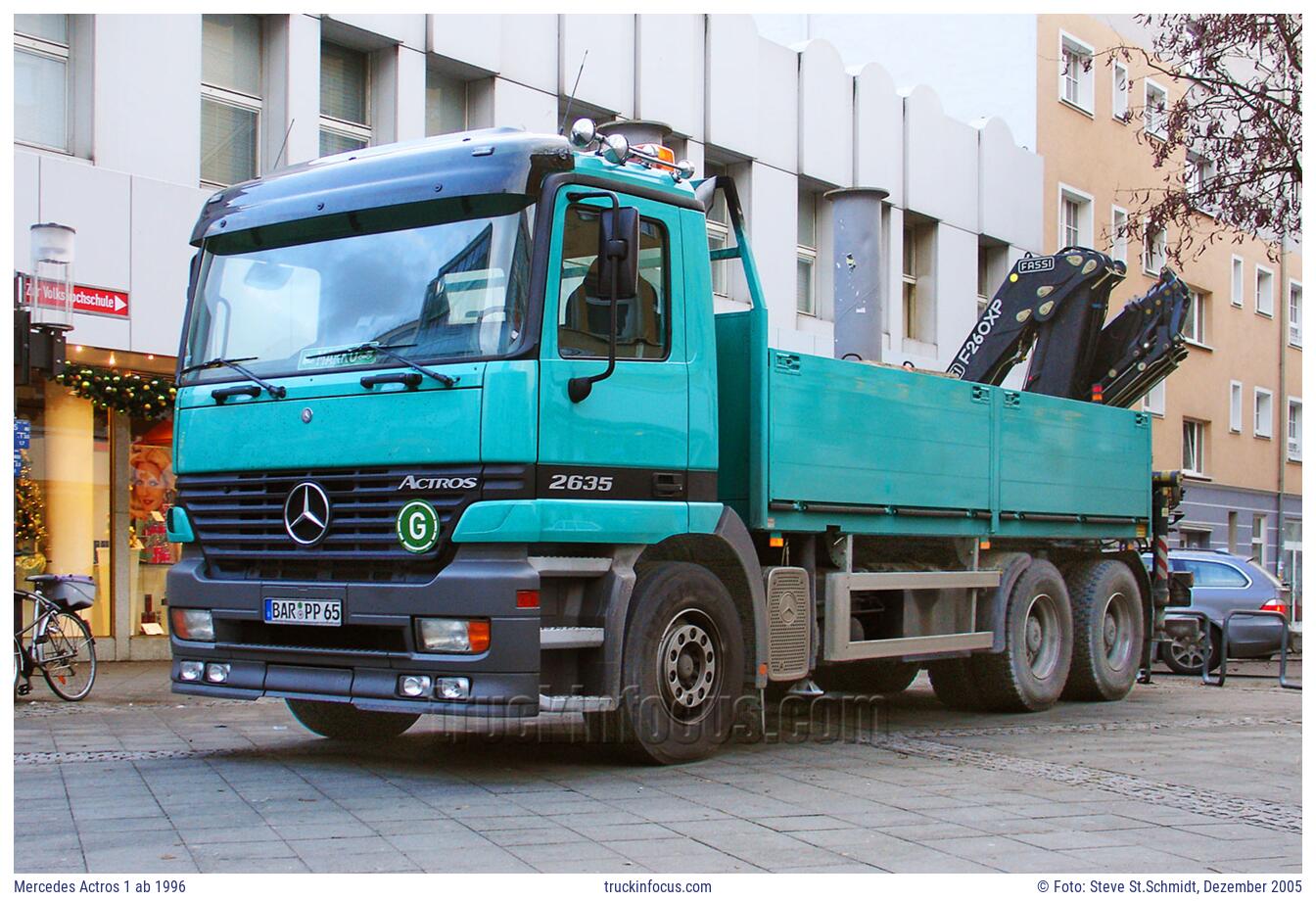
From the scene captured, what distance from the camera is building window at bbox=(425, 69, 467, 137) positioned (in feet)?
57.1

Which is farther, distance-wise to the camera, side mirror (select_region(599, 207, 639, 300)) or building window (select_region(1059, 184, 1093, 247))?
A: building window (select_region(1059, 184, 1093, 247))

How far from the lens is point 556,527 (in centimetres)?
737

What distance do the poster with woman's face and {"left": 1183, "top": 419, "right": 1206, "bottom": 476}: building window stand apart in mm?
24229

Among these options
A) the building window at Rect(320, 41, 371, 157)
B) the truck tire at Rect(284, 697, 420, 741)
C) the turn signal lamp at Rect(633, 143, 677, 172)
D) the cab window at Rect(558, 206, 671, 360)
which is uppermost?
the building window at Rect(320, 41, 371, 157)

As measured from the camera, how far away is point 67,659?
462 inches

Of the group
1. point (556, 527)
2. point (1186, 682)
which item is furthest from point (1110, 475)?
point (556, 527)

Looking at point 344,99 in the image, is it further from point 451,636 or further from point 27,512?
point 451,636

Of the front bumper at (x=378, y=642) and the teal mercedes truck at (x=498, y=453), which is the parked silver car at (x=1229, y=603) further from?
the front bumper at (x=378, y=642)

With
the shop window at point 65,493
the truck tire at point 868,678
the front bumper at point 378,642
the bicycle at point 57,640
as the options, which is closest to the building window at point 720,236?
the front bumper at point 378,642

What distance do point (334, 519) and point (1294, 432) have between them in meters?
36.3

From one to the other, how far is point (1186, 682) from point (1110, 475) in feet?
13.8

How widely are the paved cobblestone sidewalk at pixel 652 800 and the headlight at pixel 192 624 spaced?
0.65 meters

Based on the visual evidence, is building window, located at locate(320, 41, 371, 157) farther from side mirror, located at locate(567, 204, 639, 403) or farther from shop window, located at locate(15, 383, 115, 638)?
side mirror, located at locate(567, 204, 639, 403)

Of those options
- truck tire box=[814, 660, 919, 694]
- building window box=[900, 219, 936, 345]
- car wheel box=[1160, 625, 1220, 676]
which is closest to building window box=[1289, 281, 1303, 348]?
building window box=[900, 219, 936, 345]
